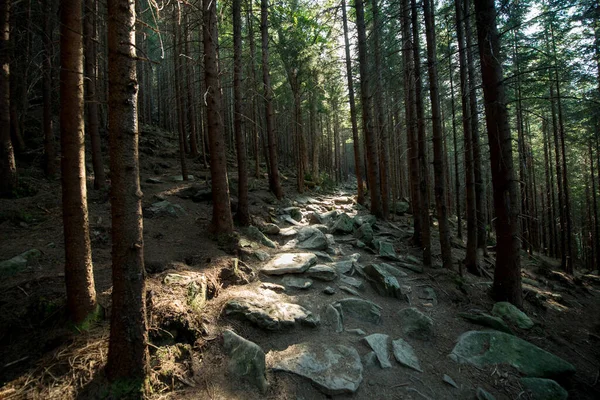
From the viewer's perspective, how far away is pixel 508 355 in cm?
382

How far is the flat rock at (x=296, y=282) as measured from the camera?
486 centimetres

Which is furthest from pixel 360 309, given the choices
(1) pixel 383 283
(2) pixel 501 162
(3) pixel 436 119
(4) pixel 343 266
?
(3) pixel 436 119

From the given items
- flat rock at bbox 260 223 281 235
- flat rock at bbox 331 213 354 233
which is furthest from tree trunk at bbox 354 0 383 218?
flat rock at bbox 260 223 281 235

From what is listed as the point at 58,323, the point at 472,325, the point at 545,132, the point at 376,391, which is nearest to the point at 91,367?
the point at 58,323

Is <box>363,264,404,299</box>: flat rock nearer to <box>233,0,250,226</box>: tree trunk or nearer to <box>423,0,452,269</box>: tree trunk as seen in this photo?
<box>423,0,452,269</box>: tree trunk

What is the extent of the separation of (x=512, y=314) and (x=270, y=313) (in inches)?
176

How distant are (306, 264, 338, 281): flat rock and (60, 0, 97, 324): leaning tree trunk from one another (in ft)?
Result: 11.1

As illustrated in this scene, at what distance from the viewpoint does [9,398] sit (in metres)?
2.14

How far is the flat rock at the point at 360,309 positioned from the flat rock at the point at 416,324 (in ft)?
1.35

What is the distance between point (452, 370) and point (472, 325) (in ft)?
4.55

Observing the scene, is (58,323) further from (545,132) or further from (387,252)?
(545,132)

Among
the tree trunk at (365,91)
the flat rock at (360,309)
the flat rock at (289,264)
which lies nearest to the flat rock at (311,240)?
the flat rock at (289,264)

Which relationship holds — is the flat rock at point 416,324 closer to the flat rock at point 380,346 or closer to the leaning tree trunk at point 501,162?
the flat rock at point 380,346

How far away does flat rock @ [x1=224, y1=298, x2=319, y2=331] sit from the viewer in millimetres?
3664
